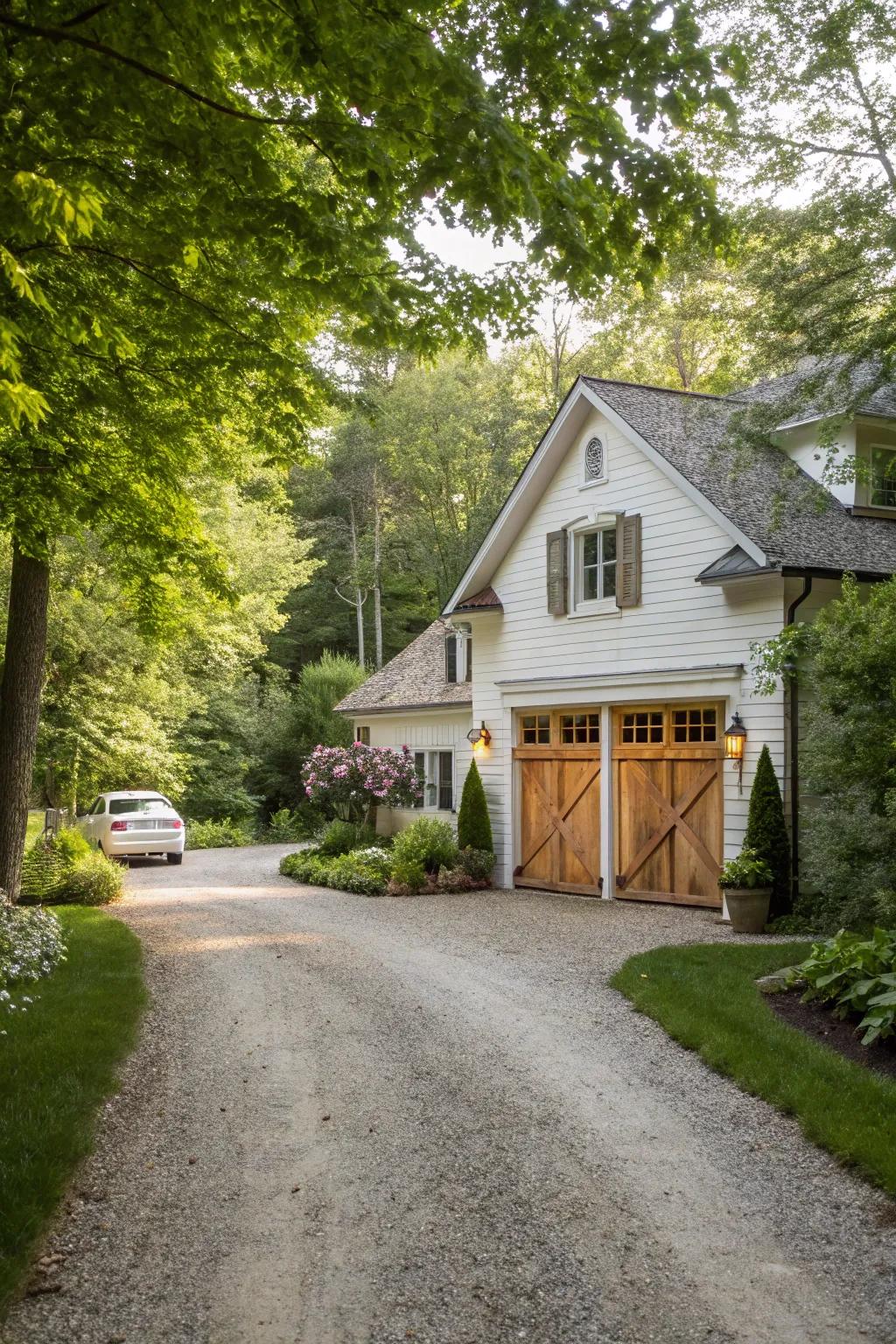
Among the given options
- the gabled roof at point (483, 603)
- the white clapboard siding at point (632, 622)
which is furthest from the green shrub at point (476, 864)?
the gabled roof at point (483, 603)

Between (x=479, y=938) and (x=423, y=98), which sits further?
(x=479, y=938)

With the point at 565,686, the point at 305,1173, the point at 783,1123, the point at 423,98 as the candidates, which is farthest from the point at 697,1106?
the point at 565,686

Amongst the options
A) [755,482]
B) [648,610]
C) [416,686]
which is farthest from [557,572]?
[416,686]

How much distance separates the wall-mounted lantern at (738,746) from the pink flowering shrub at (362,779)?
8.73 meters

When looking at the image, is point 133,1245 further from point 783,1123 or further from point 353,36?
point 353,36

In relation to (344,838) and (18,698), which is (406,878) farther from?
(18,698)

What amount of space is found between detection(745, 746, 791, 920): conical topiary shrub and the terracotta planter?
1.02ft

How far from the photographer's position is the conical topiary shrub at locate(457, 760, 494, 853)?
57.1 ft

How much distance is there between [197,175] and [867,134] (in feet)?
32.8

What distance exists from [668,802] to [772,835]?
212cm

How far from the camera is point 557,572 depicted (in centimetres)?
1658

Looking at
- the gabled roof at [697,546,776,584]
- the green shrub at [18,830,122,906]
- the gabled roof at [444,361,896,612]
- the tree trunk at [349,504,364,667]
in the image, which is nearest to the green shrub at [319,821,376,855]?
the gabled roof at [444,361,896,612]

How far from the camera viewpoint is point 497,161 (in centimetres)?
484

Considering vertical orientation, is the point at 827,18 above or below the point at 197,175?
above
